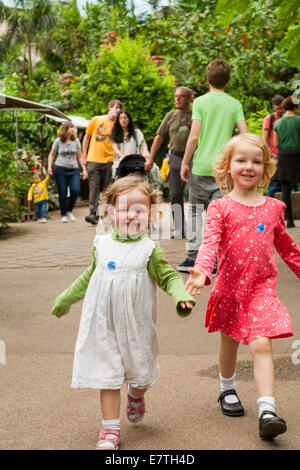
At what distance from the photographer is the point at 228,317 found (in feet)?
10.7

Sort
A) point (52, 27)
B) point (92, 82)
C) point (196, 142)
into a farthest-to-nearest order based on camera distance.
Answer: point (52, 27) → point (92, 82) → point (196, 142)

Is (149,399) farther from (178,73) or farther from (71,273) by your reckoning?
(178,73)

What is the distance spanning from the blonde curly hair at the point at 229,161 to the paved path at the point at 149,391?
112 centimetres

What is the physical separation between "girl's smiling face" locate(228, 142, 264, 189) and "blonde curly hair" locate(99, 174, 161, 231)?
0.41 metres

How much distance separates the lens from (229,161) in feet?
11.2

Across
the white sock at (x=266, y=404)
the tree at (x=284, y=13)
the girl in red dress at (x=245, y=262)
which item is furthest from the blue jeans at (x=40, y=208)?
the white sock at (x=266, y=404)

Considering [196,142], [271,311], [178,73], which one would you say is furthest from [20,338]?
[178,73]

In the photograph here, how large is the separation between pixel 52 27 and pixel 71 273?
41261 millimetres

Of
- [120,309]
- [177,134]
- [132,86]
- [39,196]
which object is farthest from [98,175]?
[120,309]

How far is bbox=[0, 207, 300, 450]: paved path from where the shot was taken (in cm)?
299

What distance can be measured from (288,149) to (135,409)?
796 centimetres

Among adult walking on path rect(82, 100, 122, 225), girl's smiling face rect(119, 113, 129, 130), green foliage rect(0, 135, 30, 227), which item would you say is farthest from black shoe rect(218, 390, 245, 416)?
green foliage rect(0, 135, 30, 227)

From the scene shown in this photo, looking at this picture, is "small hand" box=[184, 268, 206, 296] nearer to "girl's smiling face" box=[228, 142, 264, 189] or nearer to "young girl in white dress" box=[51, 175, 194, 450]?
"young girl in white dress" box=[51, 175, 194, 450]

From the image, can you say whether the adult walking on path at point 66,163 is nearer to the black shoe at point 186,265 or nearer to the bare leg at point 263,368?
the black shoe at point 186,265
